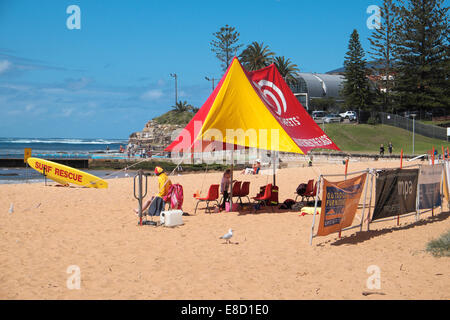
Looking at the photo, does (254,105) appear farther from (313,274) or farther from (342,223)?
(313,274)

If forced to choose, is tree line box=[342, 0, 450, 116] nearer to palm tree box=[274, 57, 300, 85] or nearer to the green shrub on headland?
palm tree box=[274, 57, 300, 85]

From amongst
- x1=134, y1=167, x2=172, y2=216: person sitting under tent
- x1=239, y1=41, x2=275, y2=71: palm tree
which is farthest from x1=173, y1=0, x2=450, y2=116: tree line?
x1=134, y1=167, x2=172, y2=216: person sitting under tent

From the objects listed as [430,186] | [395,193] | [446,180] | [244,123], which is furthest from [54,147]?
[395,193]

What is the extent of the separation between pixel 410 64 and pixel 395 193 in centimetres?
4969

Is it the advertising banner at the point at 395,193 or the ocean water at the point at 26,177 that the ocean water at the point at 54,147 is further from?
the advertising banner at the point at 395,193

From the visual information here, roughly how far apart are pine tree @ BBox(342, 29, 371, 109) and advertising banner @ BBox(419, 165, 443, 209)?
A: 45.1 metres

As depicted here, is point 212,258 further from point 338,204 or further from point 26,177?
point 26,177

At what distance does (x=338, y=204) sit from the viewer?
9.05 metres

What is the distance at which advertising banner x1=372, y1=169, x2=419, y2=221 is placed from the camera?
9.99 metres

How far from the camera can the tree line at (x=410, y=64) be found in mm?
53875

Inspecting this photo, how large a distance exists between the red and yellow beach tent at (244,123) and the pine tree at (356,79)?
144 ft

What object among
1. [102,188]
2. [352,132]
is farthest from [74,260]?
[352,132]

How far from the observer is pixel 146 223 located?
37.8 feet
